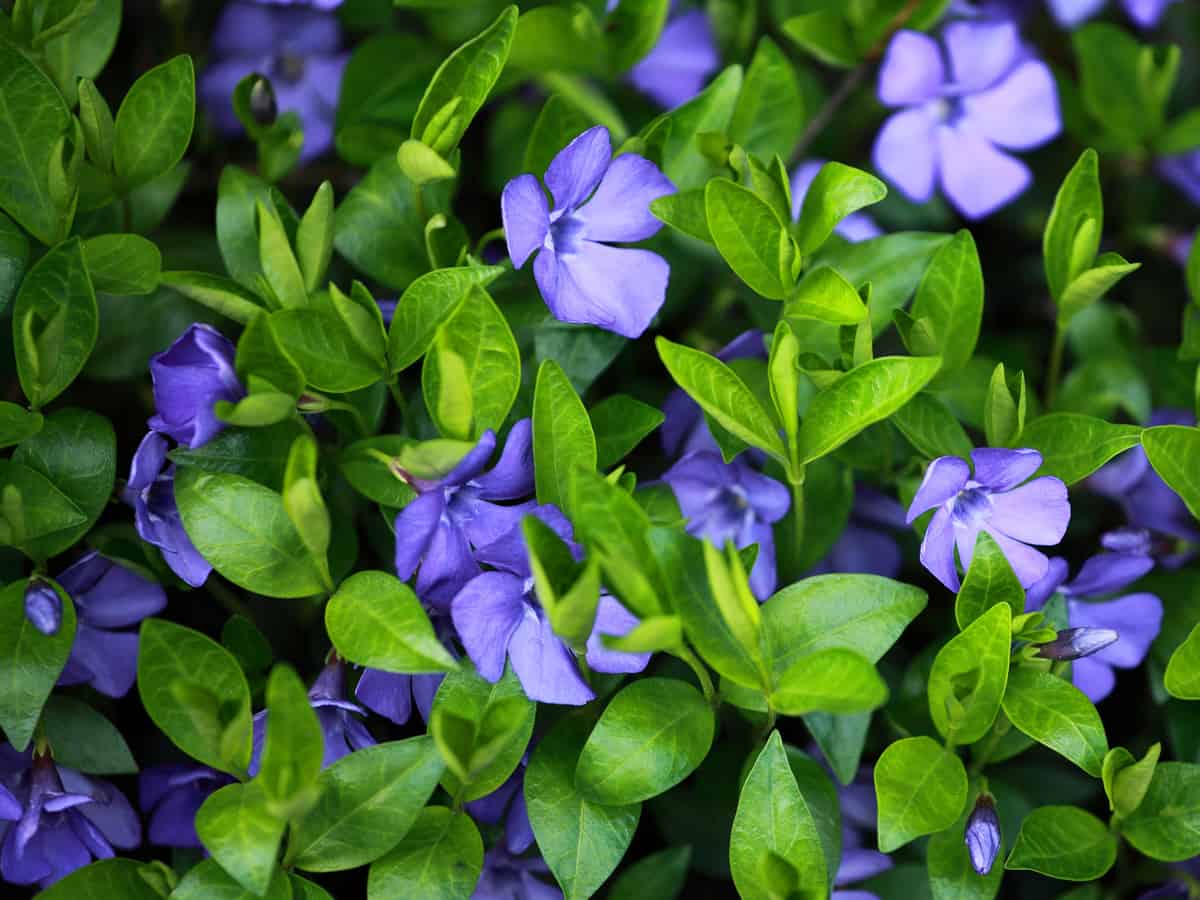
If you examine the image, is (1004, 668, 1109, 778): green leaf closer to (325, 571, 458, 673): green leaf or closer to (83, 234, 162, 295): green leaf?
(325, 571, 458, 673): green leaf

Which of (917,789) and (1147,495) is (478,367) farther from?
(1147,495)

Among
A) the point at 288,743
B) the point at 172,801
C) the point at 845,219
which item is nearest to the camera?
the point at 288,743

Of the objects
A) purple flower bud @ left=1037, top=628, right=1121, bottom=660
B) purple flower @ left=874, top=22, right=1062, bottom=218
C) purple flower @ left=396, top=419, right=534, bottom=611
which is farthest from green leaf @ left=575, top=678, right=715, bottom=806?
purple flower @ left=874, top=22, right=1062, bottom=218

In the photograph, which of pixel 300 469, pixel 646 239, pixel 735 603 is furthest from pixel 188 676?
pixel 646 239

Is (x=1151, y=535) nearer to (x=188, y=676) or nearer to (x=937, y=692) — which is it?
(x=937, y=692)

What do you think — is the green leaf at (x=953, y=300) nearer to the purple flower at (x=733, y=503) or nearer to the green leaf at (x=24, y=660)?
the purple flower at (x=733, y=503)

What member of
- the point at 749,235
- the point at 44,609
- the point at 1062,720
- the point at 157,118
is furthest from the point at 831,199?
the point at 44,609
